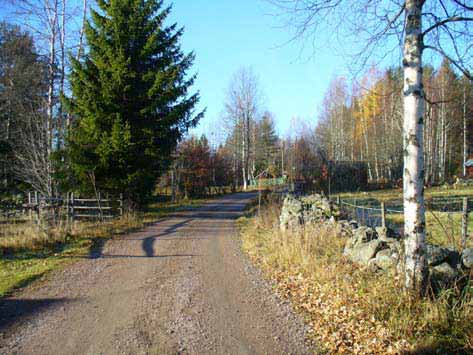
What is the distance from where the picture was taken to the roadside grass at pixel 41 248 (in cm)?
731

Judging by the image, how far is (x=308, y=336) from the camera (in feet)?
14.9

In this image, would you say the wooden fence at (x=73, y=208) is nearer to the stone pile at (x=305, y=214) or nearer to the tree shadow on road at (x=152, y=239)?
the tree shadow on road at (x=152, y=239)

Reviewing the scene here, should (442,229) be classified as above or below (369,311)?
above

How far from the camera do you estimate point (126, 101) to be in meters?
16.5

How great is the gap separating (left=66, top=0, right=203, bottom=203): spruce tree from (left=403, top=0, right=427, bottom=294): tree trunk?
12563mm

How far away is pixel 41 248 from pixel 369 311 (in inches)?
353

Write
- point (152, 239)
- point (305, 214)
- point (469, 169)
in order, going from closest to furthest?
point (305, 214) → point (152, 239) → point (469, 169)

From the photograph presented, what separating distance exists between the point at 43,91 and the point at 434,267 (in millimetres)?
23578

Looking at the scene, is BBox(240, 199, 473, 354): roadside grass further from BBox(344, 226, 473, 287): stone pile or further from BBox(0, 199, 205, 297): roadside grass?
BBox(0, 199, 205, 297): roadside grass

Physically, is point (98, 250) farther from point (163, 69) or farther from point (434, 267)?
point (163, 69)

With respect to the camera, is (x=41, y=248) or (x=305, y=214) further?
(x=305, y=214)

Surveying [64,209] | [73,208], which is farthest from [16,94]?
[73,208]

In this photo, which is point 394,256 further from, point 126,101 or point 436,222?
point 126,101

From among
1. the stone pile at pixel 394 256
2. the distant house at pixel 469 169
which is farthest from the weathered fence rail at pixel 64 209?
the distant house at pixel 469 169
